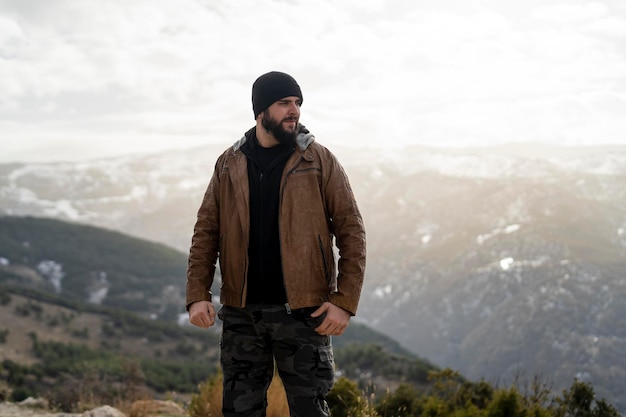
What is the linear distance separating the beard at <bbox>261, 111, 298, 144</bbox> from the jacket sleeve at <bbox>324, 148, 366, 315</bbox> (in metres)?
0.27

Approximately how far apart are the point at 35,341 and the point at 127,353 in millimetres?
9694

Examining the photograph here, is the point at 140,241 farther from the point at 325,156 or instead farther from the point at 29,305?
the point at 325,156

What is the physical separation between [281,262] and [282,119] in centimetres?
84

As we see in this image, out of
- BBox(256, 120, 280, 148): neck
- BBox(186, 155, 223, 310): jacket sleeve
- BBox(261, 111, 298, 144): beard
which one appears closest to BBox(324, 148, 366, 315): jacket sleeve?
BBox(261, 111, 298, 144): beard

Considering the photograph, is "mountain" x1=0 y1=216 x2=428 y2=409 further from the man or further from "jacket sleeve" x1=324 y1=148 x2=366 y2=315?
"jacket sleeve" x1=324 y1=148 x2=366 y2=315

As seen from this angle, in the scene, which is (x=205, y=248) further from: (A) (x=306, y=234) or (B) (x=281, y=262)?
(A) (x=306, y=234)

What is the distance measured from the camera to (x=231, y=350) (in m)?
3.40

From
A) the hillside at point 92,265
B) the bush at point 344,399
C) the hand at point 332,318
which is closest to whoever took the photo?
the hand at point 332,318

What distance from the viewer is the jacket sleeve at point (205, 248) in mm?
3480

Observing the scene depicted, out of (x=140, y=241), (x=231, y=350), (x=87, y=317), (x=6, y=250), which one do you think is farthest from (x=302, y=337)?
(x=140, y=241)

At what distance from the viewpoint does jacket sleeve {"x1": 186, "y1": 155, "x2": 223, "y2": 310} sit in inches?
137

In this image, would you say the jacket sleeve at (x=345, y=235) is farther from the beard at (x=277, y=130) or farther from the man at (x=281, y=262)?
the beard at (x=277, y=130)

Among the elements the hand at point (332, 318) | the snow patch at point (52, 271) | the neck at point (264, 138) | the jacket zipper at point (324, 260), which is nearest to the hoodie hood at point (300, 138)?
the neck at point (264, 138)

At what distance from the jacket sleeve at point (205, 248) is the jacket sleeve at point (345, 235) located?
0.74 meters
